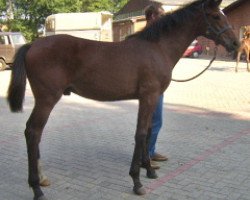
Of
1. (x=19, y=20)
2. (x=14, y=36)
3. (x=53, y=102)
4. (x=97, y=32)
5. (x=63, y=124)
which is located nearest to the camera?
(x=53, y=102)

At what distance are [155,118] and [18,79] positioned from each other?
1986mm

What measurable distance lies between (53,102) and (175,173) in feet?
6.17

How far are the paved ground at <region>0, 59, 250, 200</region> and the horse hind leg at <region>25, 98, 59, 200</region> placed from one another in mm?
178

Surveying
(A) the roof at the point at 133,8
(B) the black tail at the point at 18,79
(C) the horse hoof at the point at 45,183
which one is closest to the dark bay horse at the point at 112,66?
(B) the black tail at the point at 18,79

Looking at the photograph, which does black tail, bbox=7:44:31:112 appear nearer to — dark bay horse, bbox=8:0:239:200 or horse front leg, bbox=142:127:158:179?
dark bay horse, bbox=8:0:239:200

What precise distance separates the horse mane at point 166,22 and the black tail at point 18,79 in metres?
1.27

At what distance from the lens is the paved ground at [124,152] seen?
437 cm

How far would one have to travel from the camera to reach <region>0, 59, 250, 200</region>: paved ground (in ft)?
14.3

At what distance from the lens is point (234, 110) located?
9.08m

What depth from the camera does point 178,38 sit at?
457cm

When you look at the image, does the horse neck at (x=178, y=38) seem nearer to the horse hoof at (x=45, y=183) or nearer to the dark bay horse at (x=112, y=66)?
the dark bay horse at (x=112, y=66)

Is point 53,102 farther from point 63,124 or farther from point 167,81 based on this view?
point 63,124

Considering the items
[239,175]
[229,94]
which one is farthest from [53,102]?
[229,94]

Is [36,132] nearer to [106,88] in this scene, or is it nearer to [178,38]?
[106,88]
